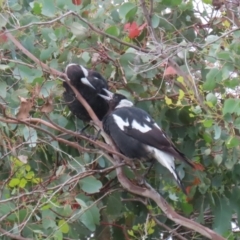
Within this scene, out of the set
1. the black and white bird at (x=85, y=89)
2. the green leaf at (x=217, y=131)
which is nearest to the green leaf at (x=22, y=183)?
the black and white bird at (x=85, y=89)

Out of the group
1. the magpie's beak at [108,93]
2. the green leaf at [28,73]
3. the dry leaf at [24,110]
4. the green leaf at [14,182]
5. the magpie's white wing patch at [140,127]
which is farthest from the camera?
the magpie's beak at [108,93]

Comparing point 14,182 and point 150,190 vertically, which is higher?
point 14,182

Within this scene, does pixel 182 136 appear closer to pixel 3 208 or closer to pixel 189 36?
pixel 189 36

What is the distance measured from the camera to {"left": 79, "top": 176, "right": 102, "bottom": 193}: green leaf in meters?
3.29

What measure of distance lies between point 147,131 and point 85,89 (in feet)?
2.31

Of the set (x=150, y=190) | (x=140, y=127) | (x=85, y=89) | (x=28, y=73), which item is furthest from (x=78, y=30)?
(x=150, y=190)

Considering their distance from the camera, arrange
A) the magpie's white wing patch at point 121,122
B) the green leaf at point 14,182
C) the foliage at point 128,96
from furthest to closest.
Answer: the magpie's white wing patch at point 121,122
the green leaf at point 14,182
the foliage at point 128,96

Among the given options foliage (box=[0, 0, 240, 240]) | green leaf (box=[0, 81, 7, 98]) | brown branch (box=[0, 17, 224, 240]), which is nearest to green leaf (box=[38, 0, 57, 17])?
foliage (box=[0, 0, 240, 240])

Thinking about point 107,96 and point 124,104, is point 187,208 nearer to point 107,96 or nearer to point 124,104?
point 124,104

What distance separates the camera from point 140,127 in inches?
148

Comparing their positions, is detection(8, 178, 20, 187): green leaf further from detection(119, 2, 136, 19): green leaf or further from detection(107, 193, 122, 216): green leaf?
detection(119, 2, 136, 19): green leaf

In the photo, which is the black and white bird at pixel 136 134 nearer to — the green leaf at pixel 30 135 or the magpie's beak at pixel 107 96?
the magpie's beak at pixel 107 96

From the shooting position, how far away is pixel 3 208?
3.11 metres

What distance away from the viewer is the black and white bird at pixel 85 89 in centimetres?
390
